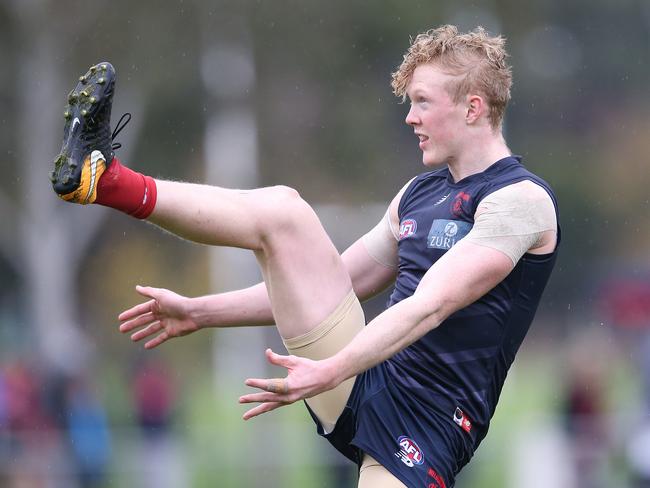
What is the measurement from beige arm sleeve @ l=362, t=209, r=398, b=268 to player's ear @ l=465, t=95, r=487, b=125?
69 centimetres

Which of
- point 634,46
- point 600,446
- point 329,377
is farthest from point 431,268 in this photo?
point 634,46

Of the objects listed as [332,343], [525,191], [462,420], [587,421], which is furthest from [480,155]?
[587,421]

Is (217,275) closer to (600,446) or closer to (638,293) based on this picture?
(638,293)

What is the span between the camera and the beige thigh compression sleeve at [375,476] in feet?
Result: 17.5

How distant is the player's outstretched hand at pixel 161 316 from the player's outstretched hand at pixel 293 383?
114 cm

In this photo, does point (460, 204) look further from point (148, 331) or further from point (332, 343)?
point (148, 331)

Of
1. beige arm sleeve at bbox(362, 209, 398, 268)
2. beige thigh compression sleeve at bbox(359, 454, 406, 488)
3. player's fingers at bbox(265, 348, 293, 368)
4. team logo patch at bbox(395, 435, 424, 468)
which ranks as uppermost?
beige arm sleeve at bbox(362, 209, 398, 268)

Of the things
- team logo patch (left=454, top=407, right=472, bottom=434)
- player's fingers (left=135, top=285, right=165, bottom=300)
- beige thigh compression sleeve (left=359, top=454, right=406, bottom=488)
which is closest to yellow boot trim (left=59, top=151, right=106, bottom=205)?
player's fingers (left=135, top=285, right=165, bottom=300)

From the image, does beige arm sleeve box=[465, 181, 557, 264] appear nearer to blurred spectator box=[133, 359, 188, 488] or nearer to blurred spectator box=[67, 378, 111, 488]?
blurred spectator box=[133, 359, 188, 488]

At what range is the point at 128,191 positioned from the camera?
5023 mm

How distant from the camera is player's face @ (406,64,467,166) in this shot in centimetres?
548

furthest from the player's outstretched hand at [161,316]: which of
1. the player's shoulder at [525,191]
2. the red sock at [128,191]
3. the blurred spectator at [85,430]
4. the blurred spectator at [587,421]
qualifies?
the blurred spectator at [85,430]

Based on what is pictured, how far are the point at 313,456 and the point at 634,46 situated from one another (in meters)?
18.5

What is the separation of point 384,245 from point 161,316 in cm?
104
